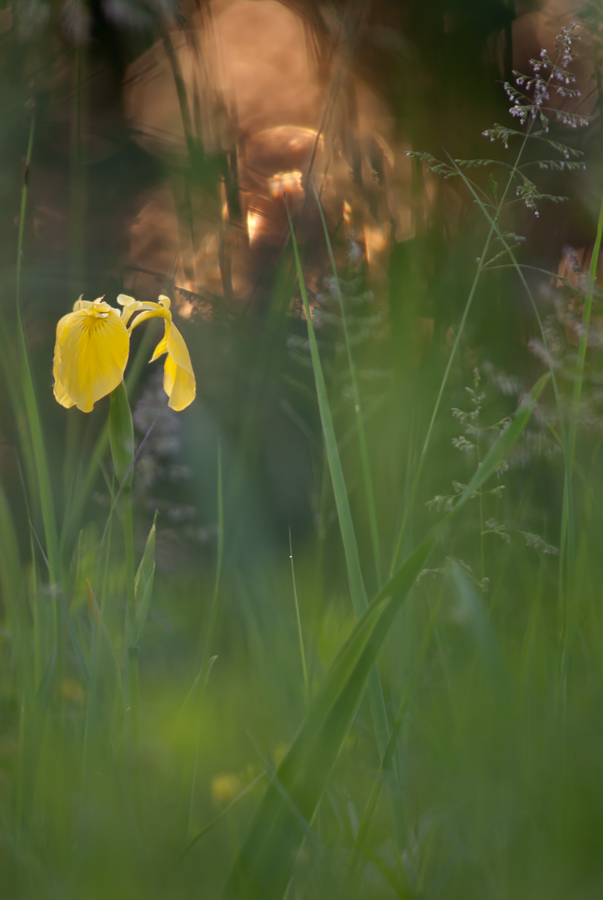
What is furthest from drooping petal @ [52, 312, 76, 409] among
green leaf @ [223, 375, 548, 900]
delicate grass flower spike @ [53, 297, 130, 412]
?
green leaf @ [223, 375, 548, 900]

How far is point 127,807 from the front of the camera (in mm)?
382

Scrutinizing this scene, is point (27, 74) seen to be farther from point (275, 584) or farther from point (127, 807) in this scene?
point (127, 807)

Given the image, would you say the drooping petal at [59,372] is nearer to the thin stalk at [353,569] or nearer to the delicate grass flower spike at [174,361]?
the delicate grass flower spike at [174,361]

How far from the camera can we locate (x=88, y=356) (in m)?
0.57

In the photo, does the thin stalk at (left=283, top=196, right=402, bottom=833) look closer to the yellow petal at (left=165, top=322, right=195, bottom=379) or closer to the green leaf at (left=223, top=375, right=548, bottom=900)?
the green leaf at (left=223, top=375, right=548, bottom=900)

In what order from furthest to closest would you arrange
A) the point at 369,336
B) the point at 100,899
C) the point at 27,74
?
the point at 27,74 < the point at 369,336 < the point at 100,899

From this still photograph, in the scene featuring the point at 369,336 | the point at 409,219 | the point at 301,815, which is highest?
the point at 409,219

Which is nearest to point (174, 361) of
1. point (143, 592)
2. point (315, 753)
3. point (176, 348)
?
point (176, 348)

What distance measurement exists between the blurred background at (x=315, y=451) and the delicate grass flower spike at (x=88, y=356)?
2.3 inches

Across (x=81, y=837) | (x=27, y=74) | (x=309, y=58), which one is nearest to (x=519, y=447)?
(x=81, y=837)

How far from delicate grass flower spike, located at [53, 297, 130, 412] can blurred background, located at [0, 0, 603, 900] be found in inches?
2.3

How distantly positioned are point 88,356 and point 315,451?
0.39 meters

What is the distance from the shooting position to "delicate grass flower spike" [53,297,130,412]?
22.2 inches

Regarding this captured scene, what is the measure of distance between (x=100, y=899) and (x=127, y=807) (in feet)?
0.22
